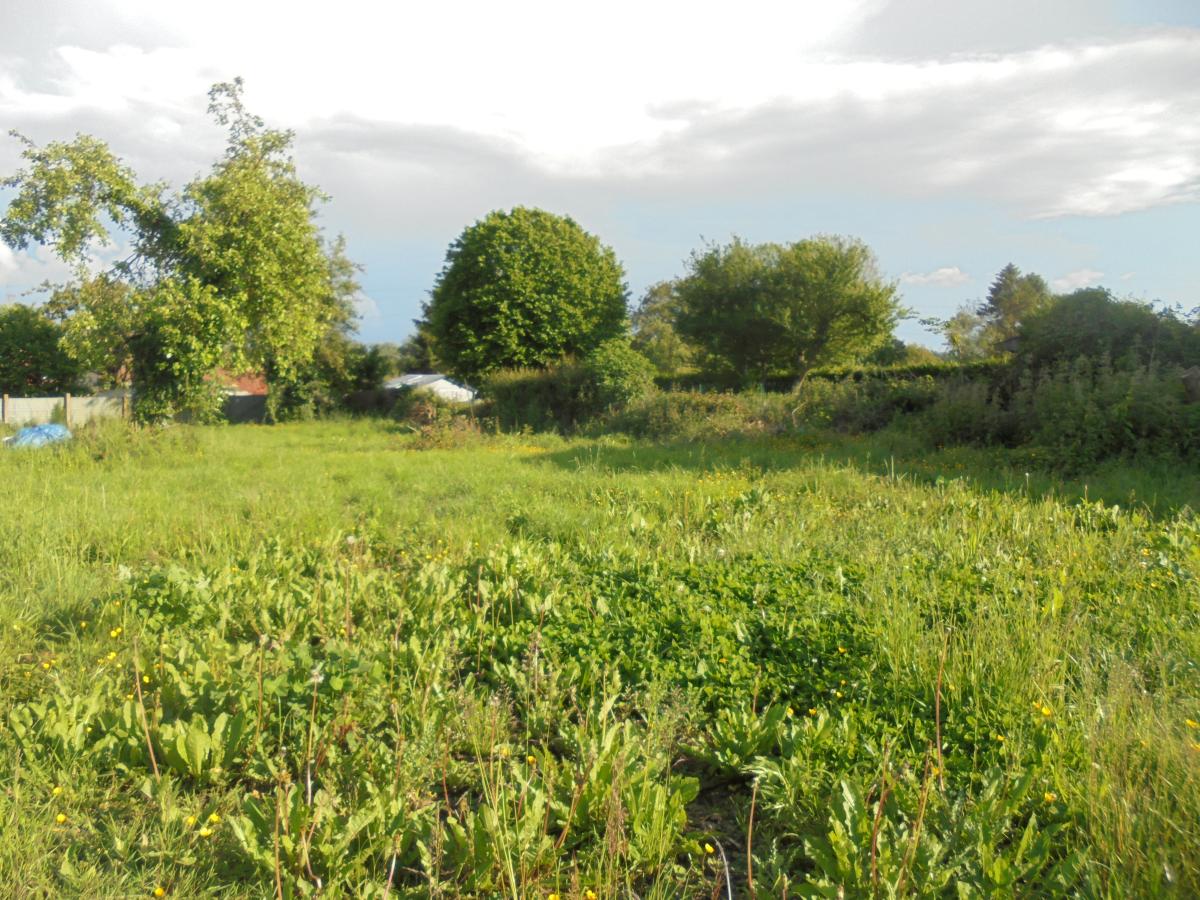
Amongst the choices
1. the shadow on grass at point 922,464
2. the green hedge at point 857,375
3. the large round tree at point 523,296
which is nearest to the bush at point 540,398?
the green hedge at point 857,375

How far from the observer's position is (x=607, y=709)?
3.08 meters

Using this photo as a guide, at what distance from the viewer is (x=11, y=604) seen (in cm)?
461

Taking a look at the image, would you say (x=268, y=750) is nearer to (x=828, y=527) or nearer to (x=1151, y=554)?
(x=828, y=527)

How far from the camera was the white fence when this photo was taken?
63.7 ft

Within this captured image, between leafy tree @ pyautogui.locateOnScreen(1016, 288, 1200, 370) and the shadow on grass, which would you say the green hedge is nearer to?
leafy tree @ pyautogui.locateOnScreen(1016, 288, 1200, 370)

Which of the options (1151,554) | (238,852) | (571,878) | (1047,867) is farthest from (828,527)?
(238,852)

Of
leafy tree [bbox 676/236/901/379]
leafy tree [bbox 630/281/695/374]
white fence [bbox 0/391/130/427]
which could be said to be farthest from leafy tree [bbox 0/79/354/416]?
leafy tree [bbox 630/281/695/374]

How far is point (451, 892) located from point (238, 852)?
687 millimetres

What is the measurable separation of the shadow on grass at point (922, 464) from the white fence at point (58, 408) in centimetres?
1229

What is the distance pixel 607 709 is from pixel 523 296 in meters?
26.6

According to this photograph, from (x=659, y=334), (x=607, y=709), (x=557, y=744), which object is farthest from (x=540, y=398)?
(x=659, y=334)

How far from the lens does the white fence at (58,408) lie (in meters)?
19.4

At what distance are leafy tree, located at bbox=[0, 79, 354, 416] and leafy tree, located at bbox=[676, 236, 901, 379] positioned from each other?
20.2m

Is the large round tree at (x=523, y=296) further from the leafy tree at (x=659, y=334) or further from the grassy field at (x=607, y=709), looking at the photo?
the grassy field at (x=607, y=709)
